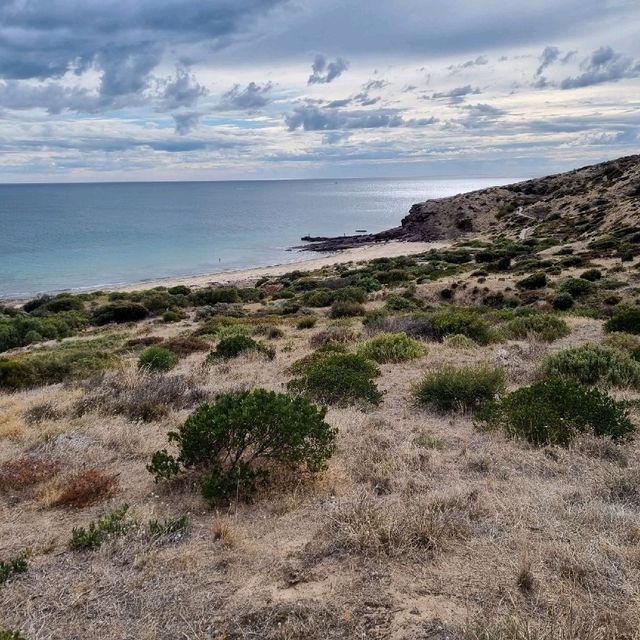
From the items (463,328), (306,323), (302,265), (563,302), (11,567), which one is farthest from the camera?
(302,265)

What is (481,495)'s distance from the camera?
548cm

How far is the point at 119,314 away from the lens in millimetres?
31625

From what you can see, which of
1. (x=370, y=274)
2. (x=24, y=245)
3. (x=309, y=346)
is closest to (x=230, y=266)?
(x=370, y=274)

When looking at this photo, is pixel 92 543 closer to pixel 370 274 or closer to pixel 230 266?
pixel 370 274

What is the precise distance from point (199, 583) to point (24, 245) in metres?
96.4

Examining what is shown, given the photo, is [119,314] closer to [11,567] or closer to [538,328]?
[538,328]

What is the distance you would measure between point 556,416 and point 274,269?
58.4 m

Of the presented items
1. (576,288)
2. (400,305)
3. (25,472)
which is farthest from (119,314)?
(25,472)

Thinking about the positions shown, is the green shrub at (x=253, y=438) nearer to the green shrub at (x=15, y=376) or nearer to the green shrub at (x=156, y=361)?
the green shrub at (x=156, y=361)

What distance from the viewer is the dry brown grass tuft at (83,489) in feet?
18.9

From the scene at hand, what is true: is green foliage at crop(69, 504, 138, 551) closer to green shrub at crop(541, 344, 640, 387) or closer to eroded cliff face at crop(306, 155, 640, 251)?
green shrub at crop(541, 344, 640, 387)

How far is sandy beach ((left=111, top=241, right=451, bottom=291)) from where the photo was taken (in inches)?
2156

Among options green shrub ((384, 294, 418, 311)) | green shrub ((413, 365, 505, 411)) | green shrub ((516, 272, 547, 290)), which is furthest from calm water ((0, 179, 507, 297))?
green shrub ((413, 365, 505, 411))

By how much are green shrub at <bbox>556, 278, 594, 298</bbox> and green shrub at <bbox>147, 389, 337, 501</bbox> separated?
22.8 m
